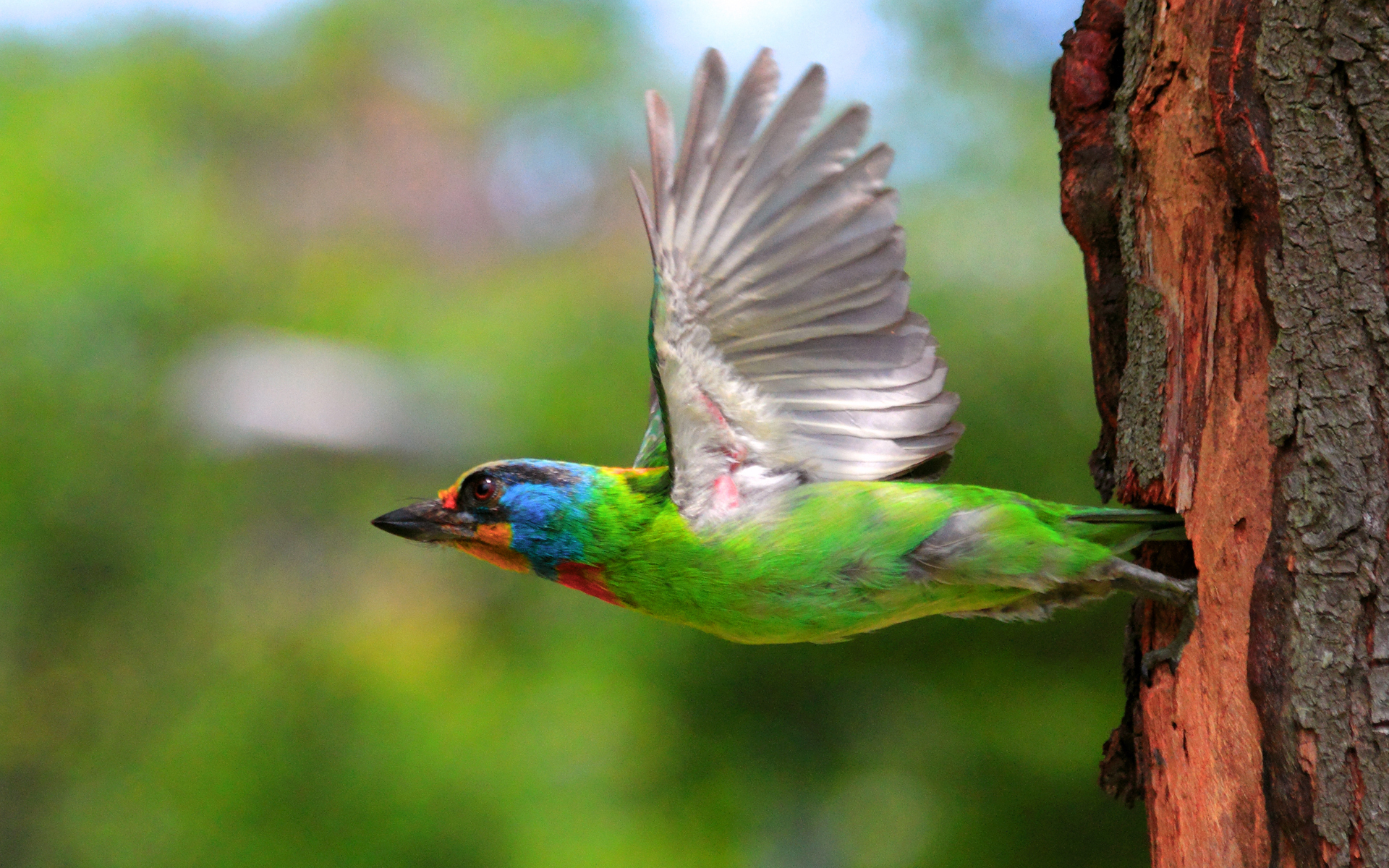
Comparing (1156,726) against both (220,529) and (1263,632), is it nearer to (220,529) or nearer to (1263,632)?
(1263,632)

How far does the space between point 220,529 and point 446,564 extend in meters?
1.58

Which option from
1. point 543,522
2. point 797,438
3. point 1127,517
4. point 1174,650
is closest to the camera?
point 1174,650

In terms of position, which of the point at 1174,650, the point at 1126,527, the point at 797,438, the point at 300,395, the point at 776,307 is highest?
the point at 300,395

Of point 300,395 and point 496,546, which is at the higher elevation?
point 300,395

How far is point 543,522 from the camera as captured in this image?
3.02m

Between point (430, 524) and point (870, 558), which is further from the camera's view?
point (430, 524)

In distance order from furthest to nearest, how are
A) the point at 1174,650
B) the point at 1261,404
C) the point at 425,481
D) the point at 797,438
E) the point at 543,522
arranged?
the point at 425,481 < the point at 543,522 < the point at 797,438 < the point at 1174,650 < the point at 1261,404

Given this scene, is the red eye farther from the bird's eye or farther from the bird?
the bird

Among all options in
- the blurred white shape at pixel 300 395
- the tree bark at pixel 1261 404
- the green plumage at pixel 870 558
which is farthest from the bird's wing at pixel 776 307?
the blurred white shape at pixel 300 395

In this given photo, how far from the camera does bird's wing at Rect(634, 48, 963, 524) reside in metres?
2.46

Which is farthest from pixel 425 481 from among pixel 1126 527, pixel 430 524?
pixel 1126 527

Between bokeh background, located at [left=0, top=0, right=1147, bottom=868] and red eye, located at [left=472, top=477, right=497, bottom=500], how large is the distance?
2.29 metres

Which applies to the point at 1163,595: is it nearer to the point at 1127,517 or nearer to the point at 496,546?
the point at 1127,517

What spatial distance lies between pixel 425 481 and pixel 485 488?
194 inches
